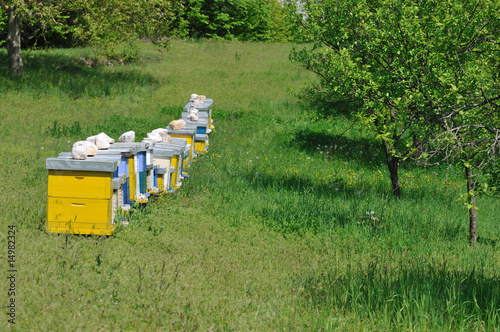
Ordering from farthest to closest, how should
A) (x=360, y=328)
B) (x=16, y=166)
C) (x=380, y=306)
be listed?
1. (x=16, y=166)
2. (x=380, y=306)
3. (x=360, y=328)

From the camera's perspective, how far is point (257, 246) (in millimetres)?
7168

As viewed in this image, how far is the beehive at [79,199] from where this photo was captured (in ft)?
20.7

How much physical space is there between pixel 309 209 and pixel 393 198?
282cm

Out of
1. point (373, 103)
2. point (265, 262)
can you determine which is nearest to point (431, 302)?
point (265, 262)

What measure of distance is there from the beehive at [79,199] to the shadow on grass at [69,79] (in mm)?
14575

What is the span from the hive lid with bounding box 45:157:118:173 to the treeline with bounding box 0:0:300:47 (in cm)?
787

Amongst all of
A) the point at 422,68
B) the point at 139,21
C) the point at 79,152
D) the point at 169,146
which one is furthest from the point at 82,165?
the point at 139,21

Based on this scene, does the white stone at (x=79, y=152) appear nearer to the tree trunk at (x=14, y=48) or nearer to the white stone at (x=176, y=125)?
the white stone at (x=176, y=125)

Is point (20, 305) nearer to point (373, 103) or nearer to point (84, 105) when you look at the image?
point (373, 103)

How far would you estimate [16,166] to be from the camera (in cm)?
977

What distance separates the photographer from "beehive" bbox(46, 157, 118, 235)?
6.32 meters

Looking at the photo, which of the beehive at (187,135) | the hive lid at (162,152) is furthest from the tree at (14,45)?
the hive lid at (162,152)

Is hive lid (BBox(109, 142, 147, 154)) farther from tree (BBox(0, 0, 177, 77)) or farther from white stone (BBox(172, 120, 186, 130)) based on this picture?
tree (BBox(0, 0, 177, 77))

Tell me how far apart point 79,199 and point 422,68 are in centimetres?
575
